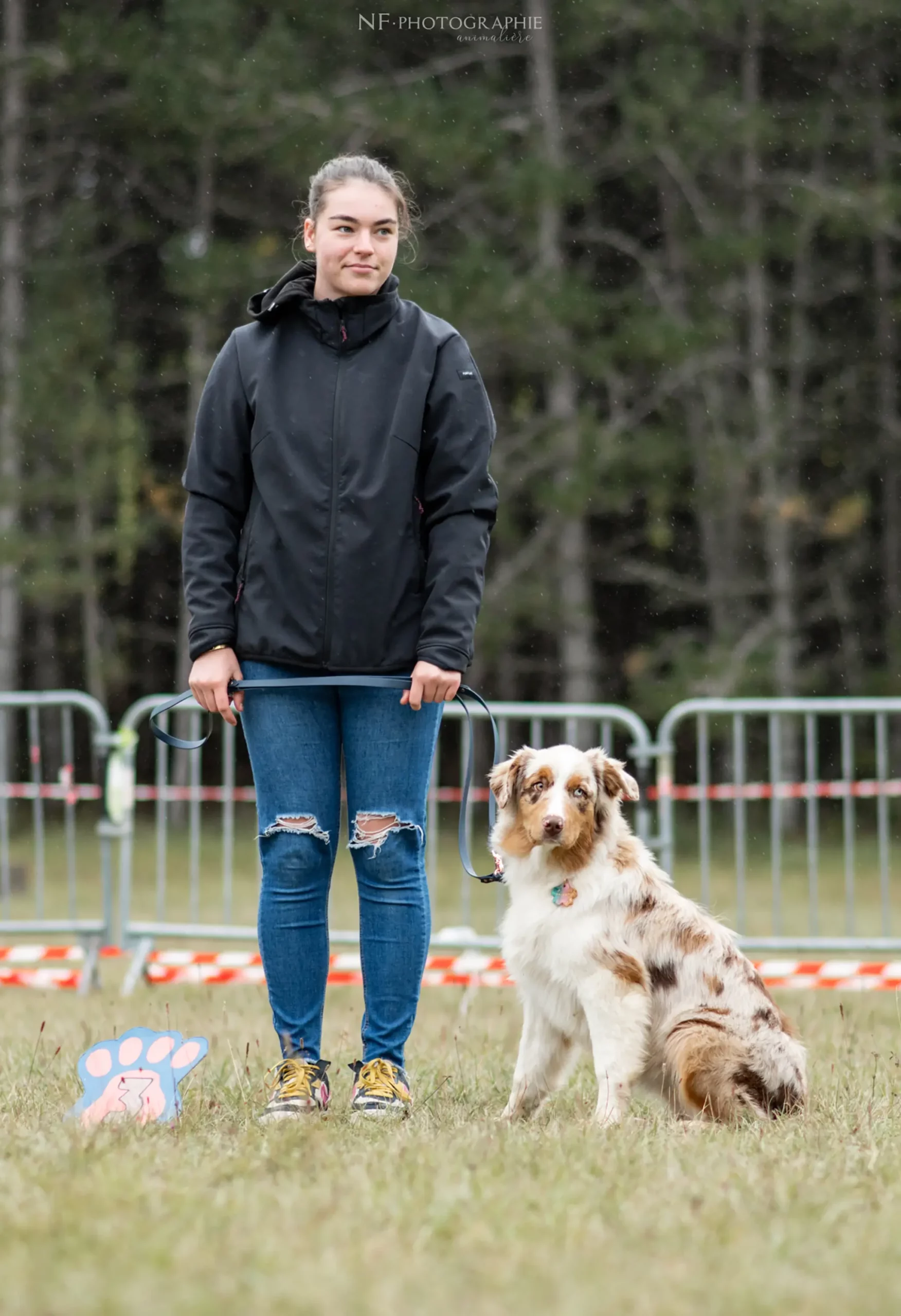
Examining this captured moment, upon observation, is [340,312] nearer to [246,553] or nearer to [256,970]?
[246,553]

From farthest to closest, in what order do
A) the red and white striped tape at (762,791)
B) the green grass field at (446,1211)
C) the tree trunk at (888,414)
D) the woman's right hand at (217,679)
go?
the tree trunk at (888,414) < the red and white striped tape at (762,791) < the woman's right hand at (217,679) < the green grass field at (446,1211)

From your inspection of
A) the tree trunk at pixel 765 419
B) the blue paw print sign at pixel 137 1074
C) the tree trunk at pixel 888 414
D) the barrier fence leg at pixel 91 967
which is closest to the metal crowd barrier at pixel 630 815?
the barrier fence leg at pixel 91 967

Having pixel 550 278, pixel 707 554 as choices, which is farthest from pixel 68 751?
pixel 707 554

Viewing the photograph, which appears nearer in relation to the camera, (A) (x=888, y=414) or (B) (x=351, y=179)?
(B) (x=351, y=179)

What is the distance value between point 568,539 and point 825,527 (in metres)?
4.12

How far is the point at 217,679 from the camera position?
13.2 ft

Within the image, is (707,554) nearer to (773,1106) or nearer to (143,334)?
(143,334)

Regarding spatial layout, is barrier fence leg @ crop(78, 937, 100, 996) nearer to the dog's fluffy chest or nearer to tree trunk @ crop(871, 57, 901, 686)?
the dog's fluffy chest

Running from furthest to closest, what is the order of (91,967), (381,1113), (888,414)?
(888,414) → (91,967) → (381,1113)

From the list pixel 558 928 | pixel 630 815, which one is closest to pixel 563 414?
pixel 630 815

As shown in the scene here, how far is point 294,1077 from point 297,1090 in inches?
1.3

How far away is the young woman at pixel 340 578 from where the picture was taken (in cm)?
401

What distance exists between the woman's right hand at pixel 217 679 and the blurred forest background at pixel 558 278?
1255cm

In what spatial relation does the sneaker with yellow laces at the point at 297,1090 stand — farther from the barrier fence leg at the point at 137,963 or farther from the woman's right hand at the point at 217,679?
the barrier fence leg at the point at 137,963
